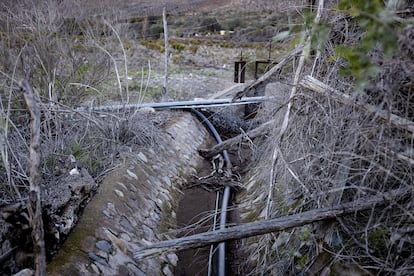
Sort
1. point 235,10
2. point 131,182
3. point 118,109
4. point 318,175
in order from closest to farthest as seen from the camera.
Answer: point 318,175 < point 131,182 < point 118,109 < point 235,10

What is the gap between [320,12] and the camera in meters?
3.16

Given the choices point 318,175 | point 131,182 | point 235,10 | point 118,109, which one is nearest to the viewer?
point 318,175

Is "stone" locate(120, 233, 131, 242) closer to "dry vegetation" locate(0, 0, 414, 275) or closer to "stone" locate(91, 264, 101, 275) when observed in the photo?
"stone" locate(91, 264, 101, 275)

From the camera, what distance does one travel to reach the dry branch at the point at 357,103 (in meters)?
2.22

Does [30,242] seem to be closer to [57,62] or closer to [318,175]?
[318,175]

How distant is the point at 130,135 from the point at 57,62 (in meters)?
1.52

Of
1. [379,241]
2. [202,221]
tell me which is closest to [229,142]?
[202,221]

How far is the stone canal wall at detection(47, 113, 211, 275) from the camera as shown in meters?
2.84

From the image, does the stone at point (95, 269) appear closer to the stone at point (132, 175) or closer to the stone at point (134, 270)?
the stone at point (134, 270)

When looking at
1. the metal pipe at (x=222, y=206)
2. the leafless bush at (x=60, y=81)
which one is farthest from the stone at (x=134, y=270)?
the leafless bush at (x=60, y=81)

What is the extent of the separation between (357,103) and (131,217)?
2425 mm

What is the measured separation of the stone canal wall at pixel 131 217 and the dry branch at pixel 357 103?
2.05m

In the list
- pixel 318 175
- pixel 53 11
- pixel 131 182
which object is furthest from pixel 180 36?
pixel 318 175

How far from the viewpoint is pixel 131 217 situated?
368 cm
